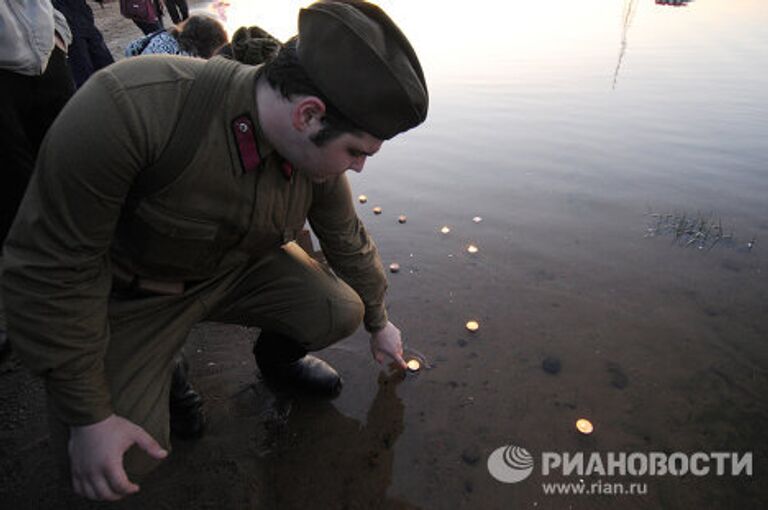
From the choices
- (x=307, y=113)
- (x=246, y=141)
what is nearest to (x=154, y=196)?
(x=246, y=141)

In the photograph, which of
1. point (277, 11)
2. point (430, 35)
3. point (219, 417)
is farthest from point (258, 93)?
point (277, 11)

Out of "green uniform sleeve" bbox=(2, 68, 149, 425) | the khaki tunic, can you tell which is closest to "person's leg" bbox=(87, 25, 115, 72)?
the khaki tunic

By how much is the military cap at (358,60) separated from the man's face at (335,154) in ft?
0.28

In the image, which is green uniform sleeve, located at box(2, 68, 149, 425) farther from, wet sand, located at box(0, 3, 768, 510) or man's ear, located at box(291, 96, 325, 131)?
wet sand, located at box(0, 3, 768, 510)

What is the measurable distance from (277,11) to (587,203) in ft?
63.4

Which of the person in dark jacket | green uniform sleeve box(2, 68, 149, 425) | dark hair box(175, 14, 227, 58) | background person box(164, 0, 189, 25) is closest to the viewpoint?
green uniform sleeve box(2, 68, 149, 425)

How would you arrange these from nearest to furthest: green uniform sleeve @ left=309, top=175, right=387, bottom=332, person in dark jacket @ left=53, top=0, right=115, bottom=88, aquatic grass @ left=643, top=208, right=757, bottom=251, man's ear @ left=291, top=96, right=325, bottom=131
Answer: man's ear @ left=291, top=96, right=325, bottom=131
green uniform sleeve @ left=309, top=175, right=387, bottom=332
aquatic grass @ left=643, top=208, right=757, bottom=251
person in dark jacket @ left=53, top=0, right=115, bottom=88

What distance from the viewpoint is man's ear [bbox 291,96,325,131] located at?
1795mm

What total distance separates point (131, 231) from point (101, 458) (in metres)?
0.88

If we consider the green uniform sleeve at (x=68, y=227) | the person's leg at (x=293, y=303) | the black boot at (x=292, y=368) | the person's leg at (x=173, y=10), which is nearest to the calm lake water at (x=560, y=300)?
the black boot at (x=292, y=368)

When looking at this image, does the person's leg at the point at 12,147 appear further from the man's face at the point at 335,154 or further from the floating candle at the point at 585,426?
the floating candle at the point at 585,426

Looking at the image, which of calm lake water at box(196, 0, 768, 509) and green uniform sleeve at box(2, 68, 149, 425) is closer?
green uniform sleeve at box(2, 68, 149, 425)

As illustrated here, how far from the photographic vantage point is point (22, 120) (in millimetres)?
3305

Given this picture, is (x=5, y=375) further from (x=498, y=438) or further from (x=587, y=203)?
(x=587, y=203)
